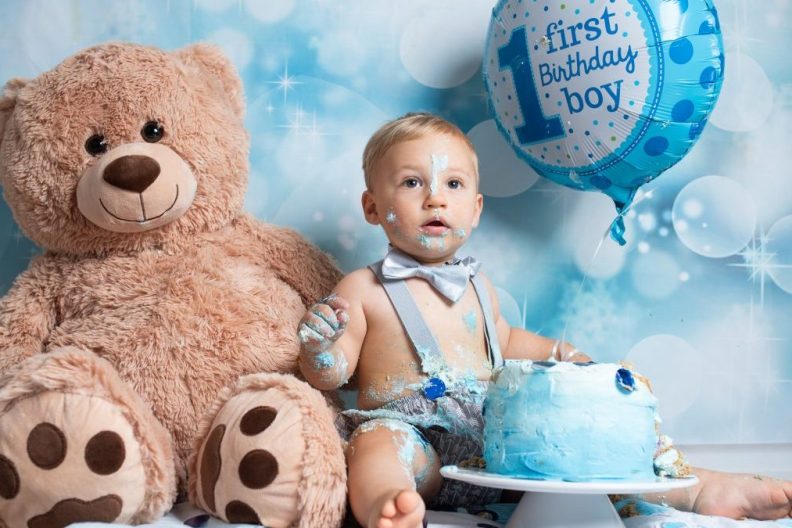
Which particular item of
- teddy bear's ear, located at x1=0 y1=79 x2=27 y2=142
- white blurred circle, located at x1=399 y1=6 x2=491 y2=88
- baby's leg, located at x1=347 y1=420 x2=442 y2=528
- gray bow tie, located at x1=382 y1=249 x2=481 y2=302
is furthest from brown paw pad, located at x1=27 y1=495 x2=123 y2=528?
white blurred circle, located at x1=399 y1=6 x2=491 y2=88

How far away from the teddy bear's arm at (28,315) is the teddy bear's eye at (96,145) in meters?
0.20

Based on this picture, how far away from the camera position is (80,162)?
1.20 meters

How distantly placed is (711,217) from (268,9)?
92 cm

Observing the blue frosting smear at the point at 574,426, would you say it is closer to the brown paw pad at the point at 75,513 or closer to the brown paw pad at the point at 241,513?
the brown paw pad at the point at 241,513

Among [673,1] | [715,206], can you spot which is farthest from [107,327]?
[715,206]

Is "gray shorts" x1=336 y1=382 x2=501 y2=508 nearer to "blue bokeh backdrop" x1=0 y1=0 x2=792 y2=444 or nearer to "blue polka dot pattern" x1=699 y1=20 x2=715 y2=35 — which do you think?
"blue bokeh backdrop" x1=0 y1=0 x2=792 y2=444

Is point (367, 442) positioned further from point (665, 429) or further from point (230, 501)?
point (665, 429)

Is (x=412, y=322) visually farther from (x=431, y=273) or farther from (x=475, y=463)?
(x=475, y=463)

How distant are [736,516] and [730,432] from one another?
52cm

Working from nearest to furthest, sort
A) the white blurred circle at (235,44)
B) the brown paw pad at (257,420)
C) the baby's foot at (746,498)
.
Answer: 1. the brown paw pad at (257,420)
2. the baby's foot at (746,498)
3. the white blurred circle at (235,44)

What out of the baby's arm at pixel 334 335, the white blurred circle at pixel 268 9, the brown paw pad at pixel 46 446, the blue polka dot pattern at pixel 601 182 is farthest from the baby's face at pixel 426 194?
the brown paw pad at pixel 46 446

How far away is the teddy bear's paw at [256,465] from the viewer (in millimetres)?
972

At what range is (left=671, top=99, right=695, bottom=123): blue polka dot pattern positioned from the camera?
1245mm

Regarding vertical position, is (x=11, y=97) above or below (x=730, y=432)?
above
